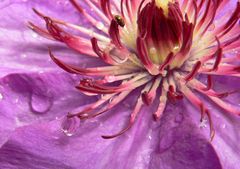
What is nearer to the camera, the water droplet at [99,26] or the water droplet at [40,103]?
the water droplet at [40,103]

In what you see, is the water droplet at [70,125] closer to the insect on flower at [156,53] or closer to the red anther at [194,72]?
the insect on flower at [156,53]

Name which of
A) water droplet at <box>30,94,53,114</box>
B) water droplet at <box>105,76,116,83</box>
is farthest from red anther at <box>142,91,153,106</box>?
water droplet at <box>30,94,53,114</box>

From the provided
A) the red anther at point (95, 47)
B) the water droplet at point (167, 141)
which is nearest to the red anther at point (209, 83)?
the water droplet at point (167, 141)

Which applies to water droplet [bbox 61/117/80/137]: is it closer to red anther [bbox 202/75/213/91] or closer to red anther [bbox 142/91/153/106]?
red anther [bbox 142/91/153/106]

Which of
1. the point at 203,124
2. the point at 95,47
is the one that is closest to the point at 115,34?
the point at 95,47

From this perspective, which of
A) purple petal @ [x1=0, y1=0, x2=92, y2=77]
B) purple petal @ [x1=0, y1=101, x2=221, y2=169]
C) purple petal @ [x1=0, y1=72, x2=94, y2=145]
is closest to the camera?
purple petal @ [x1=0, y1=101, x2=221, y2=169]

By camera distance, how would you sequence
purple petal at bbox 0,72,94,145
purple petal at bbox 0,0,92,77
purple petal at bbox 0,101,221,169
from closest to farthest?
purple petal at bbox 0,101,221,169
purple petal at bbox 0,72,94,145
purple petal at bbox 0,0,92,77

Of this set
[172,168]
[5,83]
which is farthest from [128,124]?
[5,83]

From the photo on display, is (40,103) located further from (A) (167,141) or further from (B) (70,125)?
(A) (167,141)
